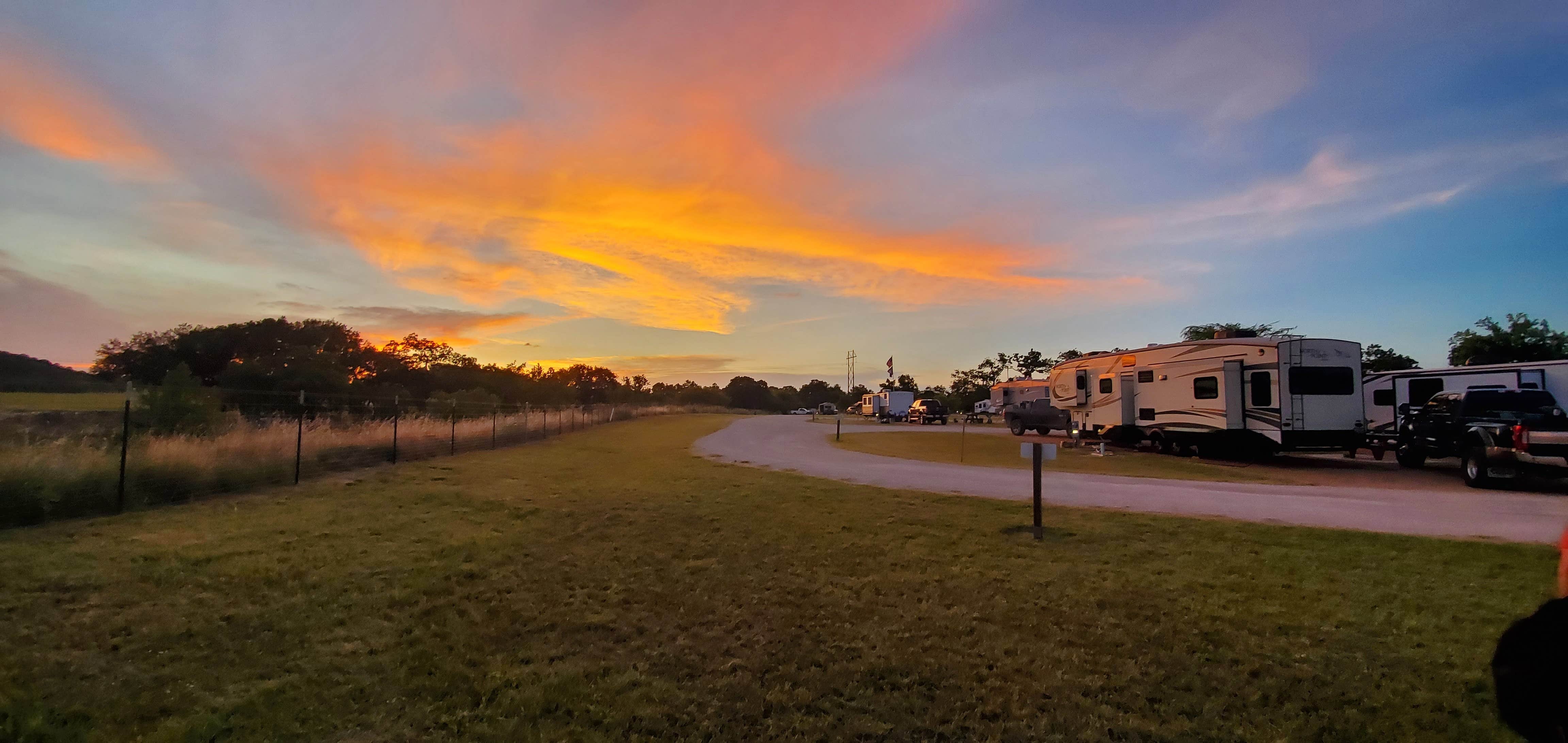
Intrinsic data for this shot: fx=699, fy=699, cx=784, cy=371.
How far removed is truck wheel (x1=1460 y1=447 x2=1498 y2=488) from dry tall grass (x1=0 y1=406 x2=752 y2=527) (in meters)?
22.0

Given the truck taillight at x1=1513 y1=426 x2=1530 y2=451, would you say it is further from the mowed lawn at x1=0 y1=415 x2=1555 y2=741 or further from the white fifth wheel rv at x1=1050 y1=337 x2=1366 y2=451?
the mowed lawn at x1=0 y1=415 x2=1555 y2=741

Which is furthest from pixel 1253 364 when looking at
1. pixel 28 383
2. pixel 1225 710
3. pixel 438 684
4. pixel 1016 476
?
pixel 28 383

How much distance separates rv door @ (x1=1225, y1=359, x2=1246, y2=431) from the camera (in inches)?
734

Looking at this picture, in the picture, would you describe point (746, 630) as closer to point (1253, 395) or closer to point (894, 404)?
point (1253, 395)

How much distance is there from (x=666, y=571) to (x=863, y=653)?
2.58m

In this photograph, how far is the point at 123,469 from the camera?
907 cm

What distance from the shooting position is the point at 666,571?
6648mm

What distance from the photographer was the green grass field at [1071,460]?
16156 mm

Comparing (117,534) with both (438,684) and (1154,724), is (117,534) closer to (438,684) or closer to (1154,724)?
(438,684)

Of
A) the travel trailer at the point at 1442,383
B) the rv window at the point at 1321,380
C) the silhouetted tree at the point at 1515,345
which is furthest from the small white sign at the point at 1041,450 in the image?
the silhouetted tree at the point at 1515,345

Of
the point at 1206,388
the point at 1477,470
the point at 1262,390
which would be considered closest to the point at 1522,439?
the point at 1477,470

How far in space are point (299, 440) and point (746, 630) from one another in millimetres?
11294

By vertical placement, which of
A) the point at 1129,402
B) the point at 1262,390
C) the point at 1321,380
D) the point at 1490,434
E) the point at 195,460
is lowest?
the point at 195,460

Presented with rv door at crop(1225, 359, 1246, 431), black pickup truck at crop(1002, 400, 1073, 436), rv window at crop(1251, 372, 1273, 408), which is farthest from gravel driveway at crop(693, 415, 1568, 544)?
black pickup truck at crop(1002, 400, 1073, 436)
